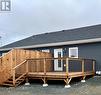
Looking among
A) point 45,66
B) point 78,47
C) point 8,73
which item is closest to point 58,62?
point 78,47

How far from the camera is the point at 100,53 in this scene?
19047mm

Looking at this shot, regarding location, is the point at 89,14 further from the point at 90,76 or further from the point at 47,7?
the point at 90,76

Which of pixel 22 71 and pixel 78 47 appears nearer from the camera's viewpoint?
pixel 22 71

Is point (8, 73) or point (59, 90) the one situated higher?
point (8, 73)

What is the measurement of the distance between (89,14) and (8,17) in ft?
30.5

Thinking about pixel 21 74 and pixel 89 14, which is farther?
pixel 89 14

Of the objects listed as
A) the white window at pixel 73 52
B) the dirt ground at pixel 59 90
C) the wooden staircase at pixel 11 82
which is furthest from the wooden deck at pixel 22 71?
the white window at pixel 73 52

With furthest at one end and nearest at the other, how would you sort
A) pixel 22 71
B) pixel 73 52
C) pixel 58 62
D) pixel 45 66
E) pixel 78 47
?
pixel 58 62, pixel 73 52, pixel 78 47, pixel 22 71, pixel 45 66

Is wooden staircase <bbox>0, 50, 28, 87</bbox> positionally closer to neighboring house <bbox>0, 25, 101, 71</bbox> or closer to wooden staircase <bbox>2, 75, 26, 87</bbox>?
wooden staircase <bbox>2, 75, 26, 87</bbox>

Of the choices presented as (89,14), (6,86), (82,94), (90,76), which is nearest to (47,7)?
(89,14)

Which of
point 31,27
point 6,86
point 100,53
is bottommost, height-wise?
point 6,86

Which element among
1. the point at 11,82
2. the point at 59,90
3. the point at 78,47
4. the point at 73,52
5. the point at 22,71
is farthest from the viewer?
the point at 73,52

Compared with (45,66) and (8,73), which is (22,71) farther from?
(45,66)

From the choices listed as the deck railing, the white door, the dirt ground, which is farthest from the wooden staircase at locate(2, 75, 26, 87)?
the white door
